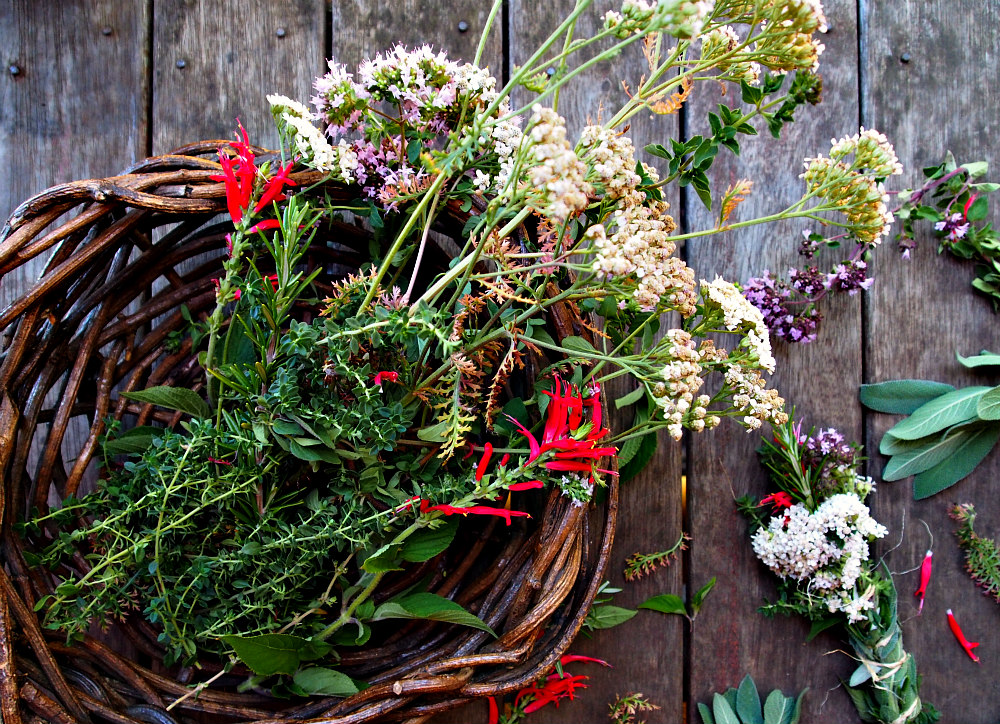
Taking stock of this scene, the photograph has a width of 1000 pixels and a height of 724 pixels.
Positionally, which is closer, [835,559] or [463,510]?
[463,510]

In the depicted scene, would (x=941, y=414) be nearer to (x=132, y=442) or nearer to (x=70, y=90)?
(x=132, y=442)

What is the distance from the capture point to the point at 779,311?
40.9 inches

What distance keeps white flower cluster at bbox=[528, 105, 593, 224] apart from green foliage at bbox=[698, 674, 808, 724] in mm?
830

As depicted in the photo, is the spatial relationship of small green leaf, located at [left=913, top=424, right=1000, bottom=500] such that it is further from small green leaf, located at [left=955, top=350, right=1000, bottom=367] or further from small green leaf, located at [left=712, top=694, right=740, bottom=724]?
small green leaf, located at [left=712, top=694, right=740, bottom=724]

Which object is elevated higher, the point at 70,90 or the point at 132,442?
the point at 70,90

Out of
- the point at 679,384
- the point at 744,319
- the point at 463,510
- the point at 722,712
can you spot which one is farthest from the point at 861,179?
the point at 722,712

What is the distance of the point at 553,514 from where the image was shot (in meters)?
0.85

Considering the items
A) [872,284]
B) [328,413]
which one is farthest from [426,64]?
[872,284]

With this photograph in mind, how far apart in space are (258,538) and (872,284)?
979 millimetres

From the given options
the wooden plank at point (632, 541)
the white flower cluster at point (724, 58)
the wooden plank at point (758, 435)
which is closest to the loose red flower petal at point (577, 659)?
the wooden plank at point (632, 541)

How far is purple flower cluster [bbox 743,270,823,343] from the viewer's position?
1.04 metres

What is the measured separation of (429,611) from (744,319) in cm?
50

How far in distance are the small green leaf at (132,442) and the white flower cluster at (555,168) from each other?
2.04ft

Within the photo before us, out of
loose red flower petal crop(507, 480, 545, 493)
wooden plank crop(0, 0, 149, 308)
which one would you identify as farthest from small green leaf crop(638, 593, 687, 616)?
wooden plank crop(0, 0, 149, 308)
